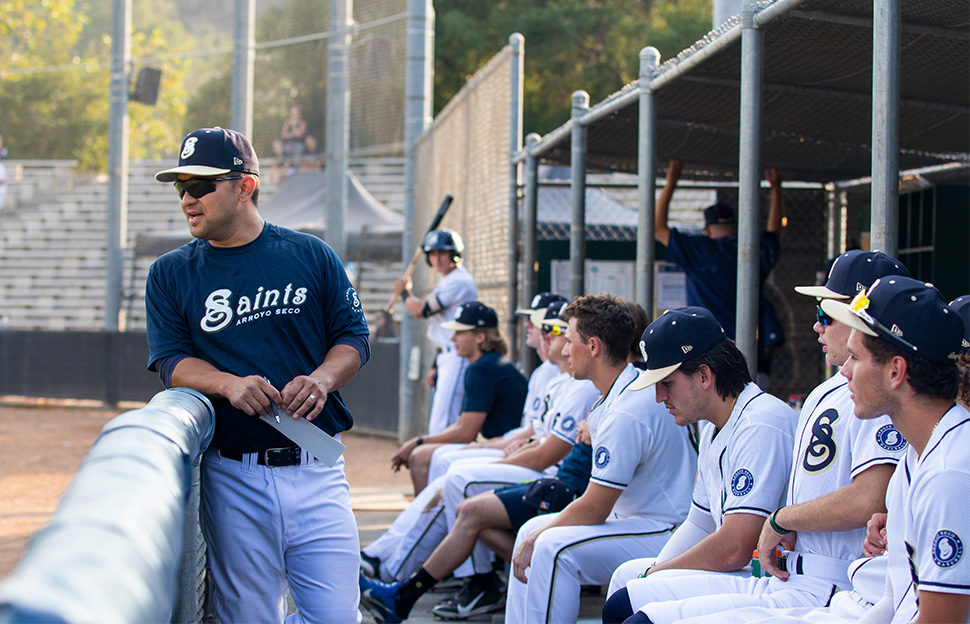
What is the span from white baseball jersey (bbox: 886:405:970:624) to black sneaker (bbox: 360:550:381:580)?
3803mm

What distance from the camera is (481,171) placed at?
9.06 metres

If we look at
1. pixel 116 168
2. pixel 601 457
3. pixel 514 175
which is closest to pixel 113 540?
pixel 601 457

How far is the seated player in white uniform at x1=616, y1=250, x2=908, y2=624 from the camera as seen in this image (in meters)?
2.88

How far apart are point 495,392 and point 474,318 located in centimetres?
51

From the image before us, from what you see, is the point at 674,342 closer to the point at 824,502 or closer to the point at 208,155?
the point at 824,502

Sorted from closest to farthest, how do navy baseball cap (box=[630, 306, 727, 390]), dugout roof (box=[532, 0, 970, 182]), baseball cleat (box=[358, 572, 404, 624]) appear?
navy baseball cap (box=[630, 306, 727, 390])
dugout roof (box=[532, 0, 970, 182])
baseball cleat (box=[358, 572, 404, 624])

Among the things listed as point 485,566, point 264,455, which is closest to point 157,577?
point 264,455

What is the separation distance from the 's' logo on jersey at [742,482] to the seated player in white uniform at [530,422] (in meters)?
2.63

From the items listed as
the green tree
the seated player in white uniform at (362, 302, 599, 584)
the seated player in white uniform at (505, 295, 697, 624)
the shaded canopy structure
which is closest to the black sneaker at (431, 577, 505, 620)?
the seated player in white uniform at (362, 302, 599, 584)

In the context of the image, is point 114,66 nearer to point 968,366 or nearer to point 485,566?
point 485,566

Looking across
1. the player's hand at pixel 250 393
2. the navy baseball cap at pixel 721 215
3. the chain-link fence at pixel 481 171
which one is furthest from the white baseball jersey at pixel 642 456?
the chain-link fence at pixel 481 171

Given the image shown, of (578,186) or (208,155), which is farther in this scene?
(578,186)

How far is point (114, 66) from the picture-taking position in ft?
61.2

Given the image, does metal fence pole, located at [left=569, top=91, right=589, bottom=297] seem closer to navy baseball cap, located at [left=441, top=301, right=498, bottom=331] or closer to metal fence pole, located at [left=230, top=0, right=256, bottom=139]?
navy baseball cap, located at [left=441, top=301, right=498, bottom=331]
